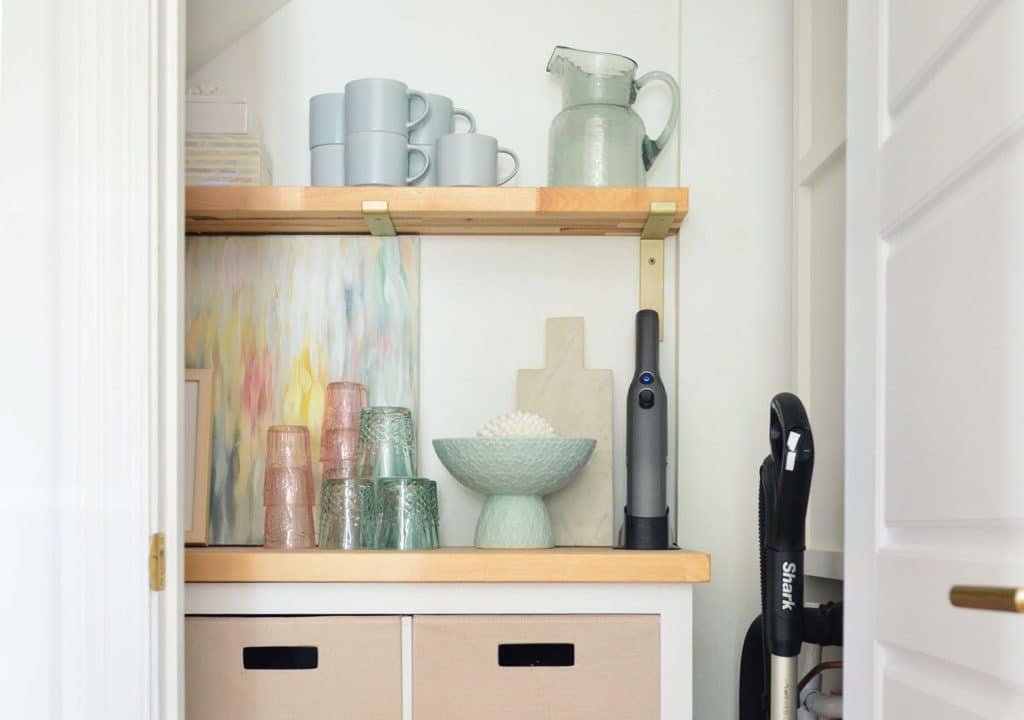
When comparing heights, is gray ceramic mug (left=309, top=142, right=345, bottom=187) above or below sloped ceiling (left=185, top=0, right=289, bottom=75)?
below

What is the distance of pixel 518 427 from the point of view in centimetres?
190

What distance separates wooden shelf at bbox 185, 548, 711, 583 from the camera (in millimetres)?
1691

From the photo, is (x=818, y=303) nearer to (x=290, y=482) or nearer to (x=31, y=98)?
(x=290, y=482)

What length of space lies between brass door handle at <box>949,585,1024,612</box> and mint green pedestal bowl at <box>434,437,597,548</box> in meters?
0.87

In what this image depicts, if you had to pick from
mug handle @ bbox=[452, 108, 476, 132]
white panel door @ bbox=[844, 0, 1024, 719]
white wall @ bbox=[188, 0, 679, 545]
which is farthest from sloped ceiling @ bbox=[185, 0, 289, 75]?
white panel door @ bbox=[844, 0, 1024, 719]

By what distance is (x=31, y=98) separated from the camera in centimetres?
129

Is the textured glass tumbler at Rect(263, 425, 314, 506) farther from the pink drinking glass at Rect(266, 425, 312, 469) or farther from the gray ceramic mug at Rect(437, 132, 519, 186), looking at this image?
the gray ceramic mug at Rect(437, 132, 519, 186)

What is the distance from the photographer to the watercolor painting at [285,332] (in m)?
2.12

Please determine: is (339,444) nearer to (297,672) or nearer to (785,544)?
(297,672)

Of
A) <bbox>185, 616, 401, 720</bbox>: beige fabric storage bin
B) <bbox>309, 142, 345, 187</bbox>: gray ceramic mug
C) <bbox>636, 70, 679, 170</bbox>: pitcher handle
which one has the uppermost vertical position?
<bbox>636, 70, 679, 170</bbox>: pitcher handle

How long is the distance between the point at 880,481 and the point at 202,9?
1.42m

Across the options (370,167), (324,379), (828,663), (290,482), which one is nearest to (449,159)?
(370,167)

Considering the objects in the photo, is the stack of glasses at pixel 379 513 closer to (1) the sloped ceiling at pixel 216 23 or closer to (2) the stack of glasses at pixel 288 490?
(2) the stack of glasses at pixel 288 490

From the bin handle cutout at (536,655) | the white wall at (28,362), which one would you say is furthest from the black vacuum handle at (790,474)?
the white wall at (28,362)
